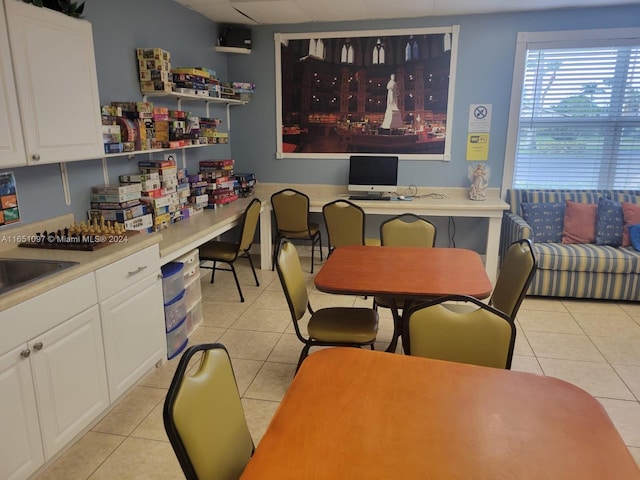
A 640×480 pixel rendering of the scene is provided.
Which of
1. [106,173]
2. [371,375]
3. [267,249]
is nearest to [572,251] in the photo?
[267,249]

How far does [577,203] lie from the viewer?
4.40 metres

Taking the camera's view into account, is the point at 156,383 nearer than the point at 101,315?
No

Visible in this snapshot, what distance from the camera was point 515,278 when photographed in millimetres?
2537

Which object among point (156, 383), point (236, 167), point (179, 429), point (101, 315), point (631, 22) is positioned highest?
point (631, 22)

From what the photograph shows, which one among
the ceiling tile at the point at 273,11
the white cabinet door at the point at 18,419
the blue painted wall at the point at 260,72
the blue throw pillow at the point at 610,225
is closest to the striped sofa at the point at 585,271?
the blue throw pillow at the point at 610,225

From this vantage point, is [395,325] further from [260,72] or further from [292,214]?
[260,72]

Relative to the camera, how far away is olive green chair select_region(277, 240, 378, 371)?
2.53m

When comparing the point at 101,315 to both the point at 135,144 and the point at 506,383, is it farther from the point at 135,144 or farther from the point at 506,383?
the point at 506,383

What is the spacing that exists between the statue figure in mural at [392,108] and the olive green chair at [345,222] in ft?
4.19

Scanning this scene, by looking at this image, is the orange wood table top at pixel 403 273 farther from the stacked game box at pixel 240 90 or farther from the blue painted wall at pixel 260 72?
the stacked game box at pixel 240 90

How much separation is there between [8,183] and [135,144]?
91 centimetres

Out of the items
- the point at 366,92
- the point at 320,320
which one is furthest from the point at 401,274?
the point at 366,92

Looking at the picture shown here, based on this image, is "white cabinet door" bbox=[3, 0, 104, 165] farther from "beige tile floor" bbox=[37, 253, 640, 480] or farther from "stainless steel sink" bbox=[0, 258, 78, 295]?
"beige tile floor" bbox=[37, 253, 640, 480]

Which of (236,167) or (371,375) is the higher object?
(236,167)
